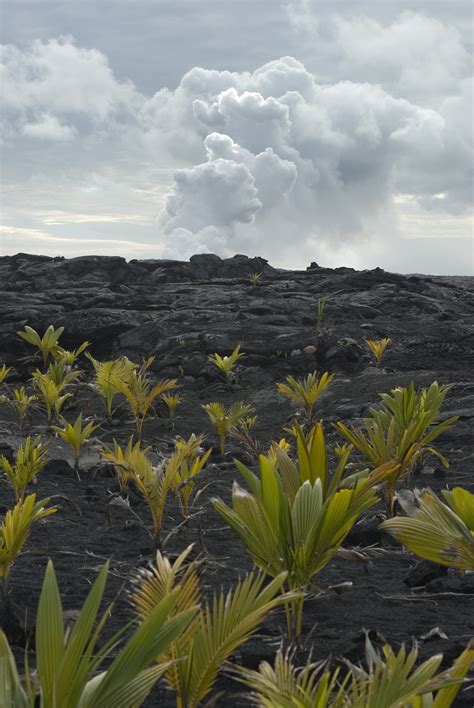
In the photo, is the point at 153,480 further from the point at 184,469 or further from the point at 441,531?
the point at 441,531

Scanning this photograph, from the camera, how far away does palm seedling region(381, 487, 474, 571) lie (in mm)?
2385

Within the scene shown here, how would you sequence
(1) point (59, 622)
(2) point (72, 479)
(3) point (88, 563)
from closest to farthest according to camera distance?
1. (1) point (59, 622)
2. (3) point (88, 563)
3. (2) point (72, 479)

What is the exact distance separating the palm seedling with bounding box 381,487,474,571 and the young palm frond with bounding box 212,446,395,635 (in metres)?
0.18

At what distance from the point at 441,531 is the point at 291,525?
48cm

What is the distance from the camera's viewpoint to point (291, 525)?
2373mm

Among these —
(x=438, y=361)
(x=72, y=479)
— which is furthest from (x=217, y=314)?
(x=72, y=479)

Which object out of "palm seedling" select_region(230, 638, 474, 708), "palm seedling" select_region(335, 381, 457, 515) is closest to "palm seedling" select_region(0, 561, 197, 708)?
"palm seedling" select_region(230, 638, 474, 708)

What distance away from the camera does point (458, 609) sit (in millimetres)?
3000

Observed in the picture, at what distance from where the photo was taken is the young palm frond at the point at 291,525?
2.36 m

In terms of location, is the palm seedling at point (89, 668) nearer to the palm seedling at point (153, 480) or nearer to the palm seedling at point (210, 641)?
the palm seedling at point (210, 641)

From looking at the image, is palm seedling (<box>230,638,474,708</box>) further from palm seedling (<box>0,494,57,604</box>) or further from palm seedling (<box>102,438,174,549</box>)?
palm seedling (<box>102,438,174,549</box>)

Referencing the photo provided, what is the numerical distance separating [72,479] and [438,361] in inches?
328

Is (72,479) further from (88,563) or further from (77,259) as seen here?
(77,259)

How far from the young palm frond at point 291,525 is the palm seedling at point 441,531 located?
7.3 inches
